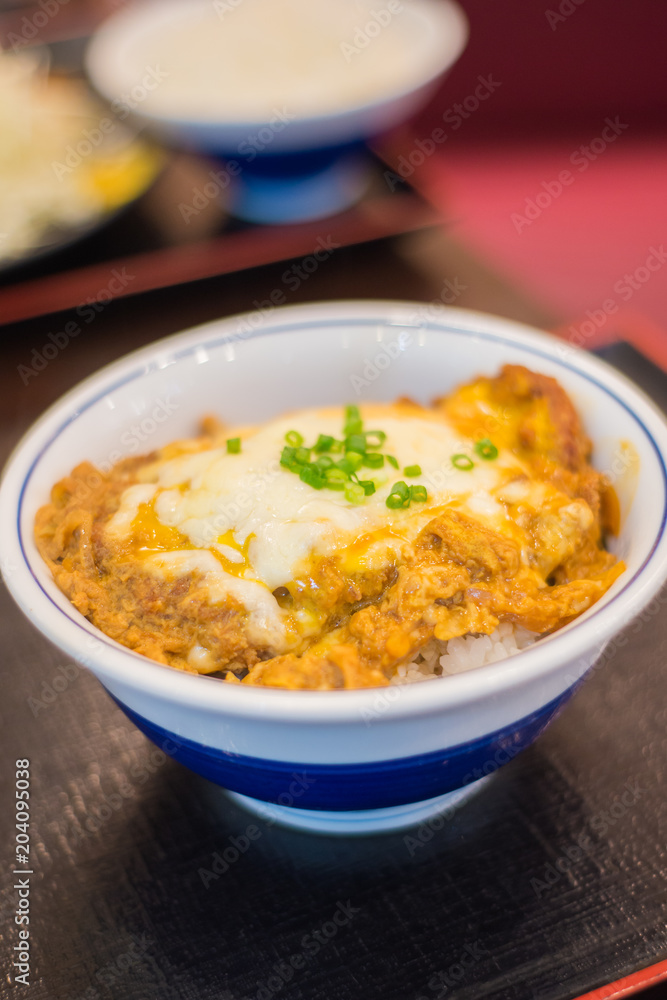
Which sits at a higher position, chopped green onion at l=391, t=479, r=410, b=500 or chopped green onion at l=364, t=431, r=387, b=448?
chopped green onion at l=391, t=479, r=410, b=500

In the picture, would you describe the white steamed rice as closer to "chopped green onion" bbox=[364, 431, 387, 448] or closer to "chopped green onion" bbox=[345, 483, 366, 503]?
"chopped green onion" bbox=[345, 483, 366, 503]

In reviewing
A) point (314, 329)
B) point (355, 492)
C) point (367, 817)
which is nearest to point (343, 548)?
point (355, 492)

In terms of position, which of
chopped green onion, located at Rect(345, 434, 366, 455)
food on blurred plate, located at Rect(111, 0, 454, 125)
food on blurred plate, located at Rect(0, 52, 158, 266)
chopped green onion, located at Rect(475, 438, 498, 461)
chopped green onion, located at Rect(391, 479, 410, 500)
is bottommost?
food on blurred plate, located at Rect(0, 52, 158, 266)

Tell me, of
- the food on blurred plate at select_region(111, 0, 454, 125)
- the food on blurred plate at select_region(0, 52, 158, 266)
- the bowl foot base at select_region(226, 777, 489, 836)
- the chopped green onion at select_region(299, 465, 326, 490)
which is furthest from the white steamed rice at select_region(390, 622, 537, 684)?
the food on blurred plate at select_region(111, 0, 454, 125)

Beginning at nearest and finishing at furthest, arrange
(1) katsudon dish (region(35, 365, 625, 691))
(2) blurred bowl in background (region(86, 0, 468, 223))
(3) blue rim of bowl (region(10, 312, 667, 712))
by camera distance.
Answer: (3) blue rim of bowl (region(10, 312, 667, 712))
(1) katsudon dish (region(35, 365, 625, 691))
(2) blurred bowl in background (region(86, 0, 468, 223))

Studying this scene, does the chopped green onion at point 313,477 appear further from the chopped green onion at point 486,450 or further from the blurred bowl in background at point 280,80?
the blurred bowl in background at point 280,80

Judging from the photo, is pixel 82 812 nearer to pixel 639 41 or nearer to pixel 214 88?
pixel 214 88

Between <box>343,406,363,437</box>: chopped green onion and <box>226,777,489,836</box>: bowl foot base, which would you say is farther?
<box>343,406,363,437</box>: chopped green onion
